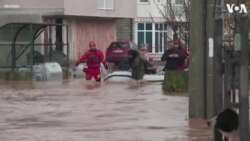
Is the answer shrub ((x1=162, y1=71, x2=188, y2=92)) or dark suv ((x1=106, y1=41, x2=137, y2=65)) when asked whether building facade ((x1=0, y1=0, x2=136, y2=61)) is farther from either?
shrub ((x1=162, y1=71, x2=188, y2=92))

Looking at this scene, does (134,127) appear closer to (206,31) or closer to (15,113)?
(206,31)

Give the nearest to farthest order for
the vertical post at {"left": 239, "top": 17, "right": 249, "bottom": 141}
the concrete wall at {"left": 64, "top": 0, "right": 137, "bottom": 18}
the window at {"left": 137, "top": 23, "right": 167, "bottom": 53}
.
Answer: the vertical post at {"left": 239, "top": 17, "right": 249, "bottom": 141}, the concrete wall at {"left": 64, "top": 0, "right": 137, "bottom": 18}, the window at {"left": 137, "top": 23, "right": 167, "bottom": 53}

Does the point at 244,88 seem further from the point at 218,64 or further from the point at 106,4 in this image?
the point at 106,4

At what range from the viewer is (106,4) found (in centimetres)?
5606

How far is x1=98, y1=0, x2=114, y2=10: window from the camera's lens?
55188mm

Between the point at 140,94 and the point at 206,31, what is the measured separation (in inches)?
305

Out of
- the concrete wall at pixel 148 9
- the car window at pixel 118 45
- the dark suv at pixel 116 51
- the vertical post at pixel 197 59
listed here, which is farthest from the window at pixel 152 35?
the vertical post at pixel 197 59

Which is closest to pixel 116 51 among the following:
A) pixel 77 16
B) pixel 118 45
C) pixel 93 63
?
pixel 118 45

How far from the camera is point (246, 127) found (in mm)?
10008

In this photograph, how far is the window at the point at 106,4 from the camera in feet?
181

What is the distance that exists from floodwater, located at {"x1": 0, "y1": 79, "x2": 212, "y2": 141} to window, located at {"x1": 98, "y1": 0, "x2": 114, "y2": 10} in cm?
3064

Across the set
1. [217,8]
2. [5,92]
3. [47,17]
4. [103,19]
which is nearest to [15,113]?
[217,8]

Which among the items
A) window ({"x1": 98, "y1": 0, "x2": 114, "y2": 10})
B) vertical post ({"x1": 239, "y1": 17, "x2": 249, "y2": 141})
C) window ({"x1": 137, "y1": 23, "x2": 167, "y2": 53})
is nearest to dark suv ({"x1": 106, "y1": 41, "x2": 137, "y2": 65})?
window ({"x1": 98, "y1": 0, "x2": 114, "y2": 10})

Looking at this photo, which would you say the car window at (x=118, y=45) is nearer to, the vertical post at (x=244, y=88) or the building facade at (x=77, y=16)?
the building facade at (x=77, y=16)
